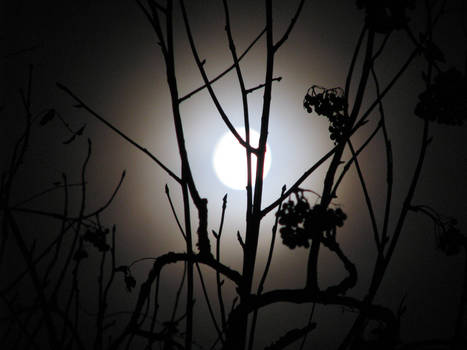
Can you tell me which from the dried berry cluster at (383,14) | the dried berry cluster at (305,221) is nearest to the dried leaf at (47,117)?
the dried berry cluster at (305,221)

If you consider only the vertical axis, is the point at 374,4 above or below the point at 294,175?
below

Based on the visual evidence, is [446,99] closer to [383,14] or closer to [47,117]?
[383,14]

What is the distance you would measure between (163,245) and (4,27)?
199 cm

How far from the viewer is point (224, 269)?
71 centimetres

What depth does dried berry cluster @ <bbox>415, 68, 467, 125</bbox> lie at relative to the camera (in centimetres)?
62

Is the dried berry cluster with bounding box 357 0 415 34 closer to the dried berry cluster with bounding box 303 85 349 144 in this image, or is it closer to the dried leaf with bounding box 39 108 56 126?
the dried berry cluster with bounding box 303 85 349 144

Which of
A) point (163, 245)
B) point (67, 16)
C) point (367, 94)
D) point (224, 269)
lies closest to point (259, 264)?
point (163, 245)

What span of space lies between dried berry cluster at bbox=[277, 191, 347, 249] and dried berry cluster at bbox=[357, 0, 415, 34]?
1.06 ft

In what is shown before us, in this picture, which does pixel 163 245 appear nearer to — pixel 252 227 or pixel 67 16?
pixel 67 16

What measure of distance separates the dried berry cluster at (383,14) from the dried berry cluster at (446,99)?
0.51 feet

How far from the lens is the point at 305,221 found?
0.71 m

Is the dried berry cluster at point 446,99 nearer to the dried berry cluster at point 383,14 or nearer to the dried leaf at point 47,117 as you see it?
the dried berry cluster at point 383,14

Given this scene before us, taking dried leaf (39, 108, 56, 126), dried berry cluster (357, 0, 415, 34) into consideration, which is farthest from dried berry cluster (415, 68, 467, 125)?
dried leaf (39, 108, 56, 126)

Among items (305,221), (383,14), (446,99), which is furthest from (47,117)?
(446,99)
